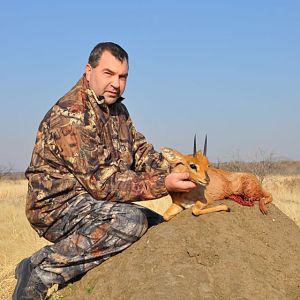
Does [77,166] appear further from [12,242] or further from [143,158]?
[12,242]

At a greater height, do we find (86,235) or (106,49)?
(106,49)

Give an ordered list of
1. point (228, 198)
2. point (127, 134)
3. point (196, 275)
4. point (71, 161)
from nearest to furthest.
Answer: point (196, 275) < point (71, 161) < point (228, 198) < point (127, 134)

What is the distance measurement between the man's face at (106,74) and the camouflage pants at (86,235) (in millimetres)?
1030

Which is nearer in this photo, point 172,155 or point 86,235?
point 86,235

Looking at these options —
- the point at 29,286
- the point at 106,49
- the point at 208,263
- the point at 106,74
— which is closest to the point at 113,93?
the point at 106,74

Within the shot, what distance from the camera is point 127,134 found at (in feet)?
19.1

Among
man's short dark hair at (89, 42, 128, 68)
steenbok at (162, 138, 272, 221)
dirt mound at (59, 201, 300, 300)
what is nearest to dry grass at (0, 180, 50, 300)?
dirt mound at (59, 201, 300, 300)

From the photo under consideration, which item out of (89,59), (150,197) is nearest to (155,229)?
(150,197)

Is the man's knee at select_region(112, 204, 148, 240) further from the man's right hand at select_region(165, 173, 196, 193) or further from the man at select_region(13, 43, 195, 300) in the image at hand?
the man's right hand at select_region(165, 173, 196, 193)

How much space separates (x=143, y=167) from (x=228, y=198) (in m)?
1.04

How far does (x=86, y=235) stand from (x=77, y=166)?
2.06 ft

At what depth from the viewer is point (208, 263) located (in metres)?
4.79

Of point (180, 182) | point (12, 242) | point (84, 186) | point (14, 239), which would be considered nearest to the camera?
point (180, 182)

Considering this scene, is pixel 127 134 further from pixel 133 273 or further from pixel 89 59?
pixel 133 273
